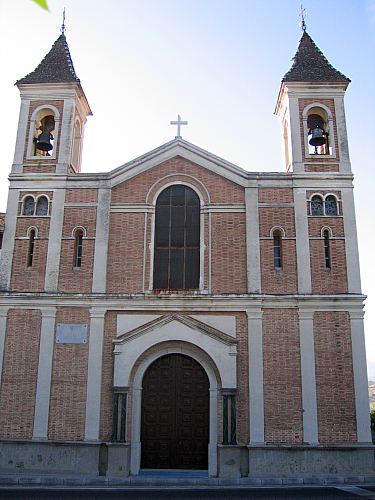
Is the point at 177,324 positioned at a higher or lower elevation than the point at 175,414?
higher

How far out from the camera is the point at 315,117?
60.1ft

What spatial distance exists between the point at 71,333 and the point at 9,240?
142 inches

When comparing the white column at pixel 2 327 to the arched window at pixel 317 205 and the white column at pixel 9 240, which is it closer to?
the white column at pixel 9 240

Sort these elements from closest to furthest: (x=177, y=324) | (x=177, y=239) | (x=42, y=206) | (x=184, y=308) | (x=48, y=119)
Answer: (x=177, y=324), (x=184, y=308), (x=177, y=239), (x=42, y=206), (x=48, y=119)

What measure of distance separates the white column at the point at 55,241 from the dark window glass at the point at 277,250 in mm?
6578

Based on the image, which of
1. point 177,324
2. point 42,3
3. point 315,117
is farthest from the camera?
point 315,117

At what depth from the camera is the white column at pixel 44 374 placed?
15.0m

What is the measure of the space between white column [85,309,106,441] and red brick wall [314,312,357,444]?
6.12m

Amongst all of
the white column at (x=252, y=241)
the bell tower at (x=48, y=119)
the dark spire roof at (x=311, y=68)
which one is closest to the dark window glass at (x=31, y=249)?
the bell tower at (x=48, y=119)

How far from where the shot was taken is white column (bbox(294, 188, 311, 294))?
1586 centimetres

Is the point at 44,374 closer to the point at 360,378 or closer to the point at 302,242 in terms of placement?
the point at 302,242

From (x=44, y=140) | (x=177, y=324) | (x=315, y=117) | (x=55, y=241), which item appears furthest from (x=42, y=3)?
(x=315, y=117)

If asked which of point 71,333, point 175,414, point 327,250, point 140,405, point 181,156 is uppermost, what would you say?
point 181,156

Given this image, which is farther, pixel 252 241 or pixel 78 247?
pixel 78 247
